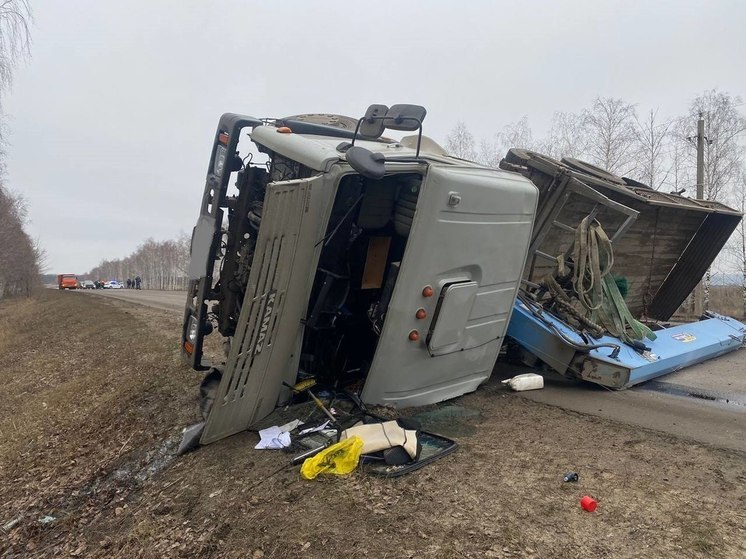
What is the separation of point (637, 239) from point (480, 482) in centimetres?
461

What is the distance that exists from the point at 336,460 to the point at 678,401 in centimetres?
316

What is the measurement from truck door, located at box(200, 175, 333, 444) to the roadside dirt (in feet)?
0.88

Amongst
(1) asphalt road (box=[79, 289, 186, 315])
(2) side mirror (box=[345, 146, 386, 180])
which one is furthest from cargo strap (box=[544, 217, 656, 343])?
(1) asphalt road (box=[79, 289, 186, 315])

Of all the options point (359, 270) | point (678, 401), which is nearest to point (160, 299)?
point (359, 270)

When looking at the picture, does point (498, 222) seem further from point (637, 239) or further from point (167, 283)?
point (167, 283)

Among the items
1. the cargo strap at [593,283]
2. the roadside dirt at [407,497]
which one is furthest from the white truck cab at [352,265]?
the cargo strap at [593,283]

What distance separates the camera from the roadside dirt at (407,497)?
2.35 metres

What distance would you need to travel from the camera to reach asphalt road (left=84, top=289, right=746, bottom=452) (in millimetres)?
3777

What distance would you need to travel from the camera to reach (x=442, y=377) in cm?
418

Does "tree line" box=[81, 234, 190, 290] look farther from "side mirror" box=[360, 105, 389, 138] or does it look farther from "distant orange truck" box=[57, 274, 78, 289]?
"side mirror" box=[360, 105, 389, 138]

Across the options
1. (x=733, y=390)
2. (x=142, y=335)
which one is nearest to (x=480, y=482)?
(x=733, y=390)

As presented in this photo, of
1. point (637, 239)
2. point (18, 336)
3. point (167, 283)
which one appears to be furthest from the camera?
point (167, 283)

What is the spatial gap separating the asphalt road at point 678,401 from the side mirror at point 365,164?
2581mm

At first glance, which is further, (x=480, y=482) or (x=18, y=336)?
(x=18, y=336)
